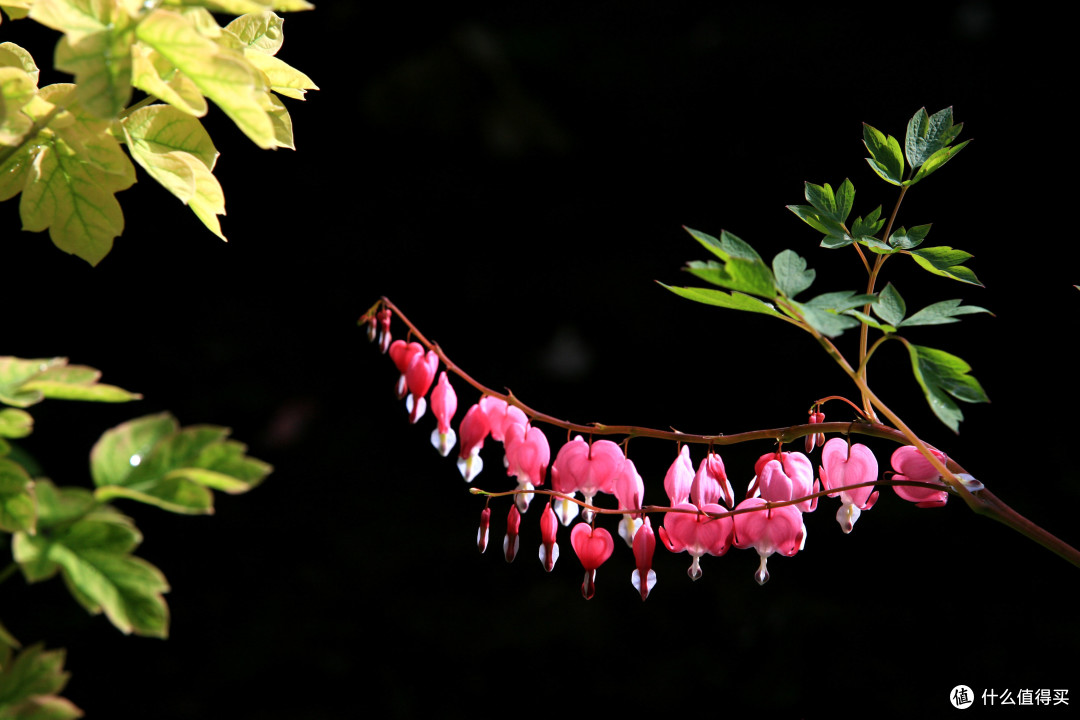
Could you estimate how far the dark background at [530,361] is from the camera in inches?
85.2

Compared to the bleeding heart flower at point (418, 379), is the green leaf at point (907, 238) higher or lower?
higher

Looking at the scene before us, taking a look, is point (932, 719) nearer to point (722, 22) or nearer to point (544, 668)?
point (544, 668)

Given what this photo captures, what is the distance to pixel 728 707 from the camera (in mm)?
2135

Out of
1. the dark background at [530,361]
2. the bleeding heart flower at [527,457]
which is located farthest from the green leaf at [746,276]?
the dark background at [530,361]

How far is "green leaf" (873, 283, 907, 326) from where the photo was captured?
0.53 metres

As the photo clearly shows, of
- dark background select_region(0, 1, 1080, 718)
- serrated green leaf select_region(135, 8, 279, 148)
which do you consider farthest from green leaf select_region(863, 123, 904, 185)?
dark background select_region(0, 1, 1080, 718)

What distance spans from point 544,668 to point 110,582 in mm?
2021

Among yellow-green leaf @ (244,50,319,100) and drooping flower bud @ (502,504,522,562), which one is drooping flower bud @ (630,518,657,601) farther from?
yellow-green leaf @ (244,50,319,100)

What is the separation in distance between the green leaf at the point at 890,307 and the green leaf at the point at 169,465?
366 millimetres

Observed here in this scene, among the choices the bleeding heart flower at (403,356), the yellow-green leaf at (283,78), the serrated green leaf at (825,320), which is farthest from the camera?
the bleeding heart flower at (403,356)

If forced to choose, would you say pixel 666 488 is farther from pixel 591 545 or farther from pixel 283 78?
pixel 283 78

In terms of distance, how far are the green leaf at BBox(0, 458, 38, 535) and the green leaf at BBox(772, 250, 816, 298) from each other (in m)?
0.37

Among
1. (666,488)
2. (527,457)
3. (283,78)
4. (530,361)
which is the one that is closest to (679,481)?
(666,488)

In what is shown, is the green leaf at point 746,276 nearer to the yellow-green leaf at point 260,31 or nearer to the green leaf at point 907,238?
the green leaf at point 907,238
